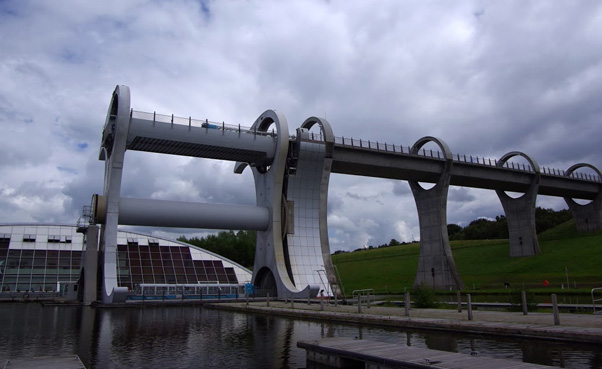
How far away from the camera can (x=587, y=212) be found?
76.2 metres

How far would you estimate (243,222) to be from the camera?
43.9 metres

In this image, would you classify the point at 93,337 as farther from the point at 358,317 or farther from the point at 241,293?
the point at 241,293

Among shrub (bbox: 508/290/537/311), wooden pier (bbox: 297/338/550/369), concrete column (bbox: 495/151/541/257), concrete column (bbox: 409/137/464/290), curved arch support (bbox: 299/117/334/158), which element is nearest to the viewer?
wooden pier (bbox: 297/338/550/369)

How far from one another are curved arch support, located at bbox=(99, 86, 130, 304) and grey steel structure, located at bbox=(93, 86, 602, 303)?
0.08 meters

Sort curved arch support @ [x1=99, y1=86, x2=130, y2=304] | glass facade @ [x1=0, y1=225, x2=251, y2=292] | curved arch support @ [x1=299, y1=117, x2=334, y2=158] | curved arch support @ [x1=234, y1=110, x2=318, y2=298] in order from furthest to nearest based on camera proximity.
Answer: glass facade @ [x1=0, y1=225, x2=251, y2=292] → curved arch support @ [x1=299, y1=117, x2=334, y2=158] → curved arch support @ [x1=234, y1=110, x2=318, y2=298] → curved arch support @ [x1=99, y1=86, x2=130, y2=304]

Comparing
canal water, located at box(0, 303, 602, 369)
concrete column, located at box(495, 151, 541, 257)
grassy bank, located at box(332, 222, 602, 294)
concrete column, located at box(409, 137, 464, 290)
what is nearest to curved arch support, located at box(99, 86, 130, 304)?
canal water, located at box(0, 303, 602, 369)

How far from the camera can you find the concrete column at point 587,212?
239 feet

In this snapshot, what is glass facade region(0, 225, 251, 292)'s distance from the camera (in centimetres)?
5769

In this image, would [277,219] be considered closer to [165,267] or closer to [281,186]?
[281,186]

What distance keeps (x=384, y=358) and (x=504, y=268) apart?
59528 mm

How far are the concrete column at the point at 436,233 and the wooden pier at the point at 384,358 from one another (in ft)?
142

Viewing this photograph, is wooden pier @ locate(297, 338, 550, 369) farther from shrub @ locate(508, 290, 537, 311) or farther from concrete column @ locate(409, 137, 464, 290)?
concrete column @ locate(409, 137, 464, 290)

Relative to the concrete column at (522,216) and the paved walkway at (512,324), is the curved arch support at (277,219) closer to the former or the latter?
the paved walkway at (512,324)

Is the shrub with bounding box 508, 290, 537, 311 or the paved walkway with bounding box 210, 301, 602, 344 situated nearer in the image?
the paved walkway with bounding box 210, 301, 602, 344
